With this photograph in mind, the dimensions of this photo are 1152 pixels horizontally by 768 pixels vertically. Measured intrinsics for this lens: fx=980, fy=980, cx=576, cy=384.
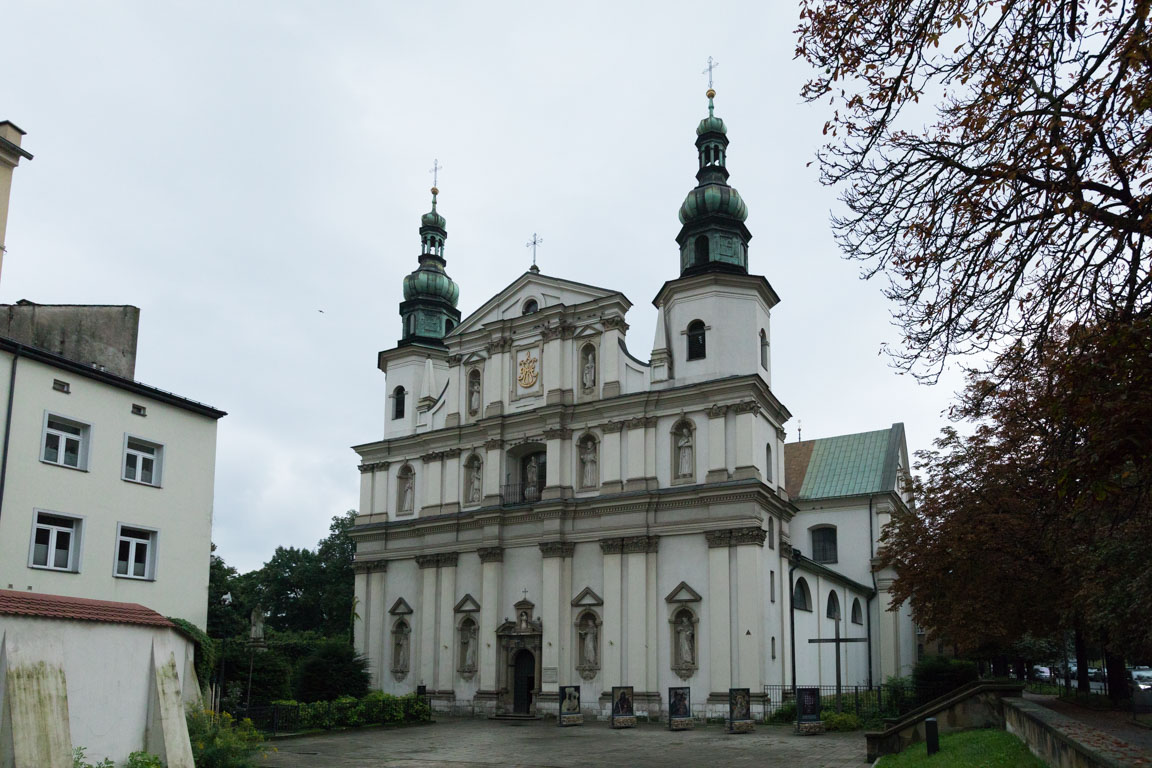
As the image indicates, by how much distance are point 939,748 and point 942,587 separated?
7154mm

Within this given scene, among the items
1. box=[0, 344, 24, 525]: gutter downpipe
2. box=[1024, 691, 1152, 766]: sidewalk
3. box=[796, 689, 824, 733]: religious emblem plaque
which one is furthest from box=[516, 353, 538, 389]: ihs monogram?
box=[1024, 691, 1152, 766]: sidewalk

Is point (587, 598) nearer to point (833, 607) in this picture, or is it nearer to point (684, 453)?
point (684, 453)

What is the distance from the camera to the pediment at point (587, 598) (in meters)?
36.0

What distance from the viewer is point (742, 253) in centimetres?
3859

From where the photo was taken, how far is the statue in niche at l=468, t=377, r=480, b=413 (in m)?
41.9

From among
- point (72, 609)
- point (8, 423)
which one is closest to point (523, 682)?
point (8, 423)

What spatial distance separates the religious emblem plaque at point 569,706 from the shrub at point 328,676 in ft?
27.7

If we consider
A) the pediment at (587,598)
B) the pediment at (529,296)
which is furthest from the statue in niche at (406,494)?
the pediment at (587,598)

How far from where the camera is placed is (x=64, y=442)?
22297 millimetres

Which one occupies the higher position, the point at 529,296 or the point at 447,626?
the point at 529,296

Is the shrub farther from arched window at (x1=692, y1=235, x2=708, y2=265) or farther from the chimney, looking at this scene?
arched window at (x1=692, y1=235, x2=708, y2=265)

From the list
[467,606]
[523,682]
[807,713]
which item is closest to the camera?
[807,713]

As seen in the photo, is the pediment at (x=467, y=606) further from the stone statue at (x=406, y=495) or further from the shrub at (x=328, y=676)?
the stone statue at (x=406, y=495)

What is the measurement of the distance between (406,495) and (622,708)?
1564cm
